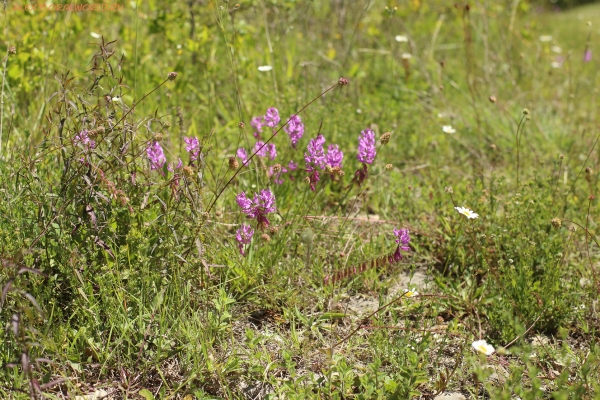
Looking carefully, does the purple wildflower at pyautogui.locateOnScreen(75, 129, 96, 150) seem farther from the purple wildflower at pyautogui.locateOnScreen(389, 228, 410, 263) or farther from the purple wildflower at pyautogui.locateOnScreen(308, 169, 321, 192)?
the purple wildflower at pyautogui.locateOnScreen(389, 228, 410, 263)

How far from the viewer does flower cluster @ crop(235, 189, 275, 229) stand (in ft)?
7.29

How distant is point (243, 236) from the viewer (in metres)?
2.24

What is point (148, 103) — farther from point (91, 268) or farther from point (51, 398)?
point (51, 398)

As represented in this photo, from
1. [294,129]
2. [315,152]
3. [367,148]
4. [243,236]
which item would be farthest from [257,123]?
[243,236]

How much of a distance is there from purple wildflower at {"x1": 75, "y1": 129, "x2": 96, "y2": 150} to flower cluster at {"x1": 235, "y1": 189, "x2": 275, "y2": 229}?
0.54m

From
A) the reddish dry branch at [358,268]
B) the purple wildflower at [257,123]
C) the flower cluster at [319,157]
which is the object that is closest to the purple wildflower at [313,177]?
the flower cluster at [319,157]

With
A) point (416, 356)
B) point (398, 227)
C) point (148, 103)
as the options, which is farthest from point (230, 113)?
point (416, 356)

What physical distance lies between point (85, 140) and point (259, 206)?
630mm

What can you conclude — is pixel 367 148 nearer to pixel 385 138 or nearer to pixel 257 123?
pixel 385 138

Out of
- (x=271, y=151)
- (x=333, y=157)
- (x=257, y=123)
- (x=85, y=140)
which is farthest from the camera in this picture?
(x=257, y=123)

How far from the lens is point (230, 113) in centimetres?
376

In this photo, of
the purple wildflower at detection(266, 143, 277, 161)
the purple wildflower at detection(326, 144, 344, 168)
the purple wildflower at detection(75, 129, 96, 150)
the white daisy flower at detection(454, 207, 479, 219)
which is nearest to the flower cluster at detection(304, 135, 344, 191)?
the purple wildflower at detection(326, 144, 344, 168)

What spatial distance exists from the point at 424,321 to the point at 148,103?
2112 millimetres

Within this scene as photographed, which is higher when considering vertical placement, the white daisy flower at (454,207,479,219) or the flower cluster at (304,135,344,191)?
the flower cluster at (304,135,344,191)
